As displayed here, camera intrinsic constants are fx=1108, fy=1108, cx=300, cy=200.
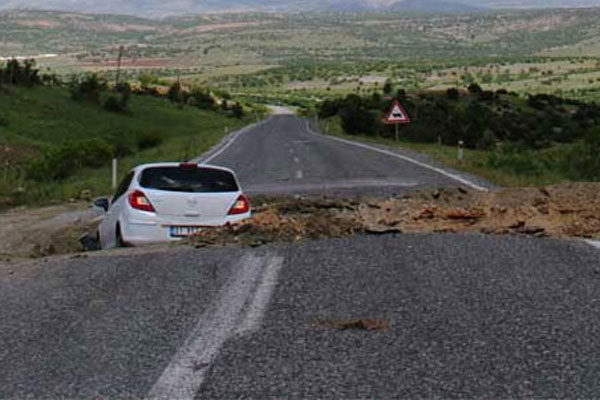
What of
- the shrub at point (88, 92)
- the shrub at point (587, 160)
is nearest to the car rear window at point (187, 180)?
the shrub at point (587, 160)

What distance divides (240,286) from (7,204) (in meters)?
14.7

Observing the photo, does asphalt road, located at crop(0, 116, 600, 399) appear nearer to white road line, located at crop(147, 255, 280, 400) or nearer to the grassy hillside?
white road line, located at crop(147, 255, 280, 400)

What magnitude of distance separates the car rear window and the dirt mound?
2.06ft

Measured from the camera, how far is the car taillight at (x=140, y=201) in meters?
13.5

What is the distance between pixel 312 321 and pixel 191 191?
5.99 m

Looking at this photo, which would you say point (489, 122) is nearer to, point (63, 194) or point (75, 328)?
point (63, 194)

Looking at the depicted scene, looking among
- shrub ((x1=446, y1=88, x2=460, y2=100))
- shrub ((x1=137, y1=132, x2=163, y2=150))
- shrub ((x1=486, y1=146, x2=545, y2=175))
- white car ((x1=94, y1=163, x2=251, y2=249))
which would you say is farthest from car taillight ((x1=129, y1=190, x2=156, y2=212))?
shrub ((x1=446, y1=88, x2=460, y2=100))

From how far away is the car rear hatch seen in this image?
44.6 feet

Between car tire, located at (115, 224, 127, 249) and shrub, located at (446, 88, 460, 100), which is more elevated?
car tire, located at (115, 224, 127, 249)

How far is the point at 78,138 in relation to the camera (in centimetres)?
5669

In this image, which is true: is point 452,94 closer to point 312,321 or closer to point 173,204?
point 173,204

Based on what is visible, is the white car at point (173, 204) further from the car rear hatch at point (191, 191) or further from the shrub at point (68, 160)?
the shrub at point (68, 160)

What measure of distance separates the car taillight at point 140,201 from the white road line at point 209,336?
335cm

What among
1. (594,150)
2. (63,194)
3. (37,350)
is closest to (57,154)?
(63,194)
